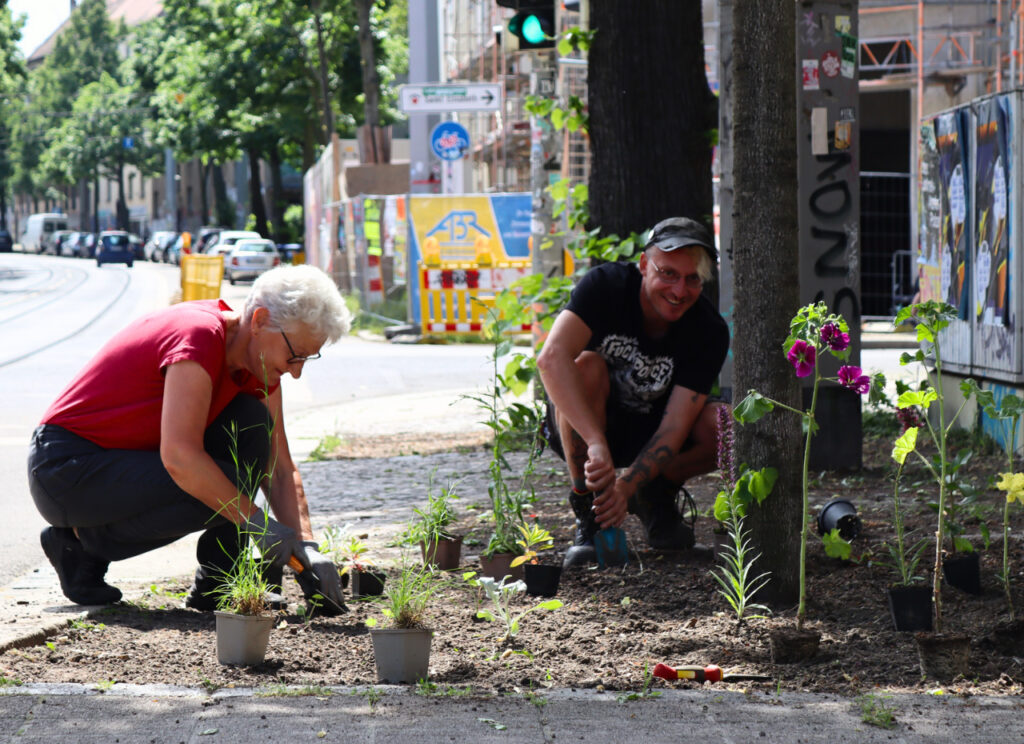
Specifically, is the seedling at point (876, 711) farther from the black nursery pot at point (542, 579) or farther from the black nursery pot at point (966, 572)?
the black nursery pot at point (542, 579)

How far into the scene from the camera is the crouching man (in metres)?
4.98

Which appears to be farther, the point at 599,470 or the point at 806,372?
the point at 599,470

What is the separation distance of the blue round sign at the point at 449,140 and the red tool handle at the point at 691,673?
18.2m

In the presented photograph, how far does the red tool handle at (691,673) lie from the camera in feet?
11.9

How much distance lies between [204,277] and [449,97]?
422 inches

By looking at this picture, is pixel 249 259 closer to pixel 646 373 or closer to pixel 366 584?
pixel 646 373

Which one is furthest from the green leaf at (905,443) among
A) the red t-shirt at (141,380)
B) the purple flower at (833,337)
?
the red t-shirt at (141,380)

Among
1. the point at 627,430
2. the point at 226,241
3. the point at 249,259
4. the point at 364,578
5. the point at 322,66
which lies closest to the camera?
the point at 364,578

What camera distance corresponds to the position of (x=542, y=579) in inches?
177

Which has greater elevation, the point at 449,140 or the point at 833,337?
the point at 449,140

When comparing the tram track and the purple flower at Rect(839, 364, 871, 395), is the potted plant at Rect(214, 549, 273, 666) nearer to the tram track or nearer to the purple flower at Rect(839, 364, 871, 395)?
the purple flower at Rect(839, 364, 871, 395)

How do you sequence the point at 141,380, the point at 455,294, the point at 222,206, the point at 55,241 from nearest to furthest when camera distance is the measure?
1. the point at 141,380
2. the point at 455,294
3. the point at 222,206
4. the point at 55,241

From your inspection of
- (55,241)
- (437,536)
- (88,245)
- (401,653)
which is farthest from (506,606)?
(55,241)

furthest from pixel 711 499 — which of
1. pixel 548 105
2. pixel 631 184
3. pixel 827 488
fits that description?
pixel 548 105
